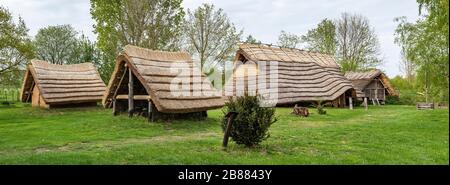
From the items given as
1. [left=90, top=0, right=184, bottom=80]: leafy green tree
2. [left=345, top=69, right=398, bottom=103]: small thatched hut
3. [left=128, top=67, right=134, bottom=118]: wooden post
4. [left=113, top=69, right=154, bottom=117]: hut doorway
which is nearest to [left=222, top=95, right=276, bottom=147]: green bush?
[left=113, top=69, right=154, bottom=117]: hut doorway

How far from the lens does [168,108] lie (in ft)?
49.9

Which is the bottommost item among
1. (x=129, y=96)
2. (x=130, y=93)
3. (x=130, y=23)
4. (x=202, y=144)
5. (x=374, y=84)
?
(x=202, y=144)

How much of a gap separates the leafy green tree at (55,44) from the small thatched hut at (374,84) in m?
39.1

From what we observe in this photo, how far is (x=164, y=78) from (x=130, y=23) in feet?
48.5

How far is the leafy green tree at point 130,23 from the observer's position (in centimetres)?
2986

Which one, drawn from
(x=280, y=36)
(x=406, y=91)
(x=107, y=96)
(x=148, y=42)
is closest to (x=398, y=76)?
(x=406, y=91)

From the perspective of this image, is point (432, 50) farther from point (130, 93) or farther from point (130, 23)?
point (130, 23)

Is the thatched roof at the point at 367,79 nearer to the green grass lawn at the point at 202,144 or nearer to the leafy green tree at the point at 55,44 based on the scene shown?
the green grass lawn at the point at 202,144

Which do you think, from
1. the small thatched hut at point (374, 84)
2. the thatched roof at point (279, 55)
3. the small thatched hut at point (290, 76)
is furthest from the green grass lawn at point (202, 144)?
the small thatched hut at point (374, 84)

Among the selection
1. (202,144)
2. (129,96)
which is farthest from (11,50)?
(202,144)

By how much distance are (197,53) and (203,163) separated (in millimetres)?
30796

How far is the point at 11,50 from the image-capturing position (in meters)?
23.5
